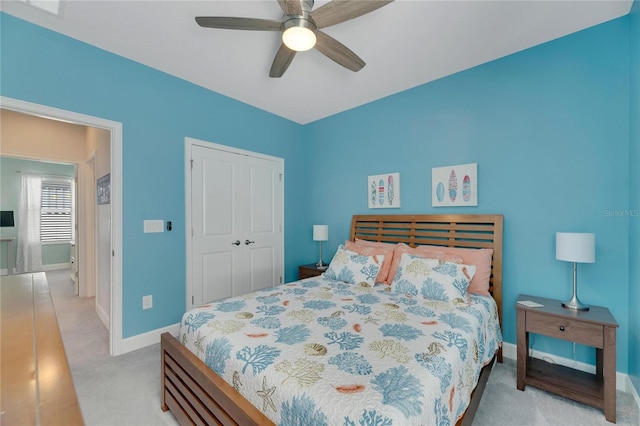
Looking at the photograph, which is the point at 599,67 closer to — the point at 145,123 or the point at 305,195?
the point at 305,195

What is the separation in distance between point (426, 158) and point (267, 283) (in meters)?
2.72

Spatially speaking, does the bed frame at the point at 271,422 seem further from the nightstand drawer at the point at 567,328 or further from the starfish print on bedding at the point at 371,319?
the starfish print on bedding at the point at 371,319

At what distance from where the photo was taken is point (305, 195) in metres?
4.59

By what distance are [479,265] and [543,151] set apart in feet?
3.79

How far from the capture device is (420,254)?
9.06 ft

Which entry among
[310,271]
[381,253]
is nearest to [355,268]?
[381,253]

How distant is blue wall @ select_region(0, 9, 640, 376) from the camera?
2.15m

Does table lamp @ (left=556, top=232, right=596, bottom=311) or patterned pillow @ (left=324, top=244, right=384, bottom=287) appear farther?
patterned pillow @ (left=324, top=244, right=384, bottom=287)

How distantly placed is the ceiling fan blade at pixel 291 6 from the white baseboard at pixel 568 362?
3.04 metres

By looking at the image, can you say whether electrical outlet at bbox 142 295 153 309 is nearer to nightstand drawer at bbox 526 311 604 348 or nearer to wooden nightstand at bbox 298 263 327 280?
wooden nightstand at bbox 298 263 327 280

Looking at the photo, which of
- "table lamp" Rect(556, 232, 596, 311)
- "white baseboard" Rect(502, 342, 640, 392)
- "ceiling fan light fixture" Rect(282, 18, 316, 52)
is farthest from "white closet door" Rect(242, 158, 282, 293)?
"table lamp" Rect(556, 232, 596, 311)

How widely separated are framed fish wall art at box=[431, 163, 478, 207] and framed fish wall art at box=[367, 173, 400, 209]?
1.45ft

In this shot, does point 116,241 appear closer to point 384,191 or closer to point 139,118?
point 139,118

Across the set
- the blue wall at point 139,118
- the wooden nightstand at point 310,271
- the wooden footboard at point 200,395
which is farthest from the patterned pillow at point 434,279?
the blue wall at point 139,118
